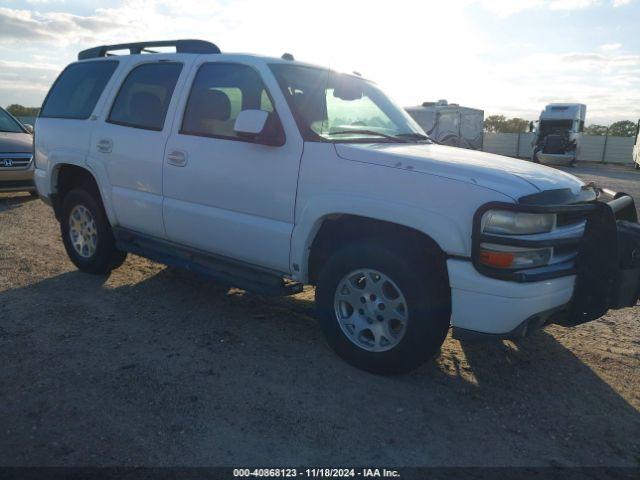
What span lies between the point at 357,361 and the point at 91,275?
3323 mm

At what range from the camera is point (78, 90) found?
17.9ft

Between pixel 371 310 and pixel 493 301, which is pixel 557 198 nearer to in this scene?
pixel 493 301

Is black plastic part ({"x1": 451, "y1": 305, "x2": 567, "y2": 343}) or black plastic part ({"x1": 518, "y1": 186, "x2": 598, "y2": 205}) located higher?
black plastic part ({"x1": 518, "y1": 186, "x2": 598, "y2": 205})

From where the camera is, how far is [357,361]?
138 inches

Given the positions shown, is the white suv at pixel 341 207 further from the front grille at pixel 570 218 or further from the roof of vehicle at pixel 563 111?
the roof of vehicle at pixel 563 111

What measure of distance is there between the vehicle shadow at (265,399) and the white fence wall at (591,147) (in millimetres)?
28046

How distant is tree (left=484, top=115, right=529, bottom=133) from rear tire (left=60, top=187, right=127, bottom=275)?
43.5m

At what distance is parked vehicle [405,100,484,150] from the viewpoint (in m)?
22.1

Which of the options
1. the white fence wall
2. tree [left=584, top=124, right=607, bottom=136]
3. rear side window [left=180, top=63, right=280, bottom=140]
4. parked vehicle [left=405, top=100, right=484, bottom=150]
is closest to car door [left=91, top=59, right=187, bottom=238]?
rear side window [left=180, top=63, right=280, bottom=140]

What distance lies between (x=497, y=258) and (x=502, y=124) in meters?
47.7

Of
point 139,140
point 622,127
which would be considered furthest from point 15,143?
point 622,127

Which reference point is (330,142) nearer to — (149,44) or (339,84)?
(339,84)

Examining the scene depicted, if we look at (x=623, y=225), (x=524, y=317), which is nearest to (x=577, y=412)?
(x=524, y=317)

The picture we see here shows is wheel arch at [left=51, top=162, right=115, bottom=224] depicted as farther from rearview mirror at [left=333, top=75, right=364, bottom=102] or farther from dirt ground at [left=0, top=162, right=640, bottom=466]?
rearview mirror at [left=333, top=75, right=364, bottom=102]
